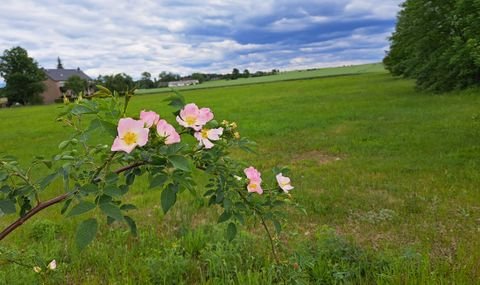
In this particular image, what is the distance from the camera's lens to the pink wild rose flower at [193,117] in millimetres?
1190

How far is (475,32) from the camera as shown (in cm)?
722

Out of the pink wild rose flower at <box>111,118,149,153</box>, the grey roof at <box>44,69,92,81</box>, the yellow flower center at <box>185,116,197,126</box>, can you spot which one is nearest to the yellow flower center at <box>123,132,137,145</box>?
the pink wild rose flower at <box>111,118,149,153</box>

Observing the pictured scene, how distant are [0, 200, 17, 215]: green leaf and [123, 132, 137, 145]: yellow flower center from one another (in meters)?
0.52

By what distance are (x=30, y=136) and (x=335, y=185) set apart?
43.4 ft

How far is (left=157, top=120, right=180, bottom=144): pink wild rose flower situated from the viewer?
109cm

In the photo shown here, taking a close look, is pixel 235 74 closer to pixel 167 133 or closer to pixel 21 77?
pixel 21 77

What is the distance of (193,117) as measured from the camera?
3.95ft

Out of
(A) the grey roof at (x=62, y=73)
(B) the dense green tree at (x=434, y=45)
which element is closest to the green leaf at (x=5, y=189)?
(B) the dense green tree at (x=434, y=45)

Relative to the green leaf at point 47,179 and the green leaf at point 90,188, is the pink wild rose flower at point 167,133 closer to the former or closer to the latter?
the green leaf at point 90,188

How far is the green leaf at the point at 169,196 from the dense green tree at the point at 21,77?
6729cm

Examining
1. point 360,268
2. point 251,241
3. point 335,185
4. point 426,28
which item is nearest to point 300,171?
point 335,185

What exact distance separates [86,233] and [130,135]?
28 cm

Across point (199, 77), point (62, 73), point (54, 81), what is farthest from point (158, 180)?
point (62, 73)

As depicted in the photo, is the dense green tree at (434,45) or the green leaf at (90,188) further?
the dense green tree at (434,45)
